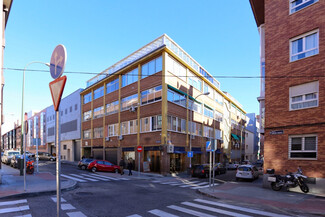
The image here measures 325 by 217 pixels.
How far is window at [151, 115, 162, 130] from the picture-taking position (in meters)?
23.2

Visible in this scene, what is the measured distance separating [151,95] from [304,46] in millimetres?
15079

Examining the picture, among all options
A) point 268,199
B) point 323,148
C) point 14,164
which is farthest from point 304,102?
point 14,164

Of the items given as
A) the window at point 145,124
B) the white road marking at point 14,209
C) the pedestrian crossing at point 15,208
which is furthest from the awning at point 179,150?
the white road marking at point 14,209

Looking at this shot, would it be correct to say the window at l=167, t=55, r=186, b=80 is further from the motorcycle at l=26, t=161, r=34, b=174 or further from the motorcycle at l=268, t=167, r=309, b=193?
the motorcycle at l=26, t=161, r=34, b=174

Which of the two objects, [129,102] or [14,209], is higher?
[129,102]

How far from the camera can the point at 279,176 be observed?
12.6 meters

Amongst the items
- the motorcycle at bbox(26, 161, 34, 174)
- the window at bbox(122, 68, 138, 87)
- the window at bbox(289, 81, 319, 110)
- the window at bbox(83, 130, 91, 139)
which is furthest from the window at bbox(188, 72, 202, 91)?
the window at bbox(83, 130, 91, 139)

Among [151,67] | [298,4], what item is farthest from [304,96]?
[151,67]

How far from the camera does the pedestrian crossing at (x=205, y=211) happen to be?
745 cm

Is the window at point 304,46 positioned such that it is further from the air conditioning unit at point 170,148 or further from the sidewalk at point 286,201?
the air conditioning unit at point 170,148

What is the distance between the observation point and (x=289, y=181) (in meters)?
12.0

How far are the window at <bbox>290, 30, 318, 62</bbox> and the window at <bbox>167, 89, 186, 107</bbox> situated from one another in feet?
41.2

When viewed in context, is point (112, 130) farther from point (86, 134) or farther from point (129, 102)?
point (86, 134)

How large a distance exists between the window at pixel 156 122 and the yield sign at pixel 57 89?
19.4 meters
